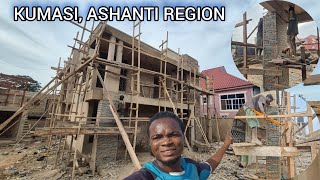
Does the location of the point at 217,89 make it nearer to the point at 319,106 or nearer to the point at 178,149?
the point at 319,106

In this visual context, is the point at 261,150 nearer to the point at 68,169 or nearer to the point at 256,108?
the point at 256,108

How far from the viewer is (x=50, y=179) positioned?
569 centimetres

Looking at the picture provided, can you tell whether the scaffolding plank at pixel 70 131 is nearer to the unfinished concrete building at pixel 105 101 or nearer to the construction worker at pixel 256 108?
the unfinished concrete building at pixel 105 101

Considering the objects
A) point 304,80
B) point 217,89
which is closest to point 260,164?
point 304,80

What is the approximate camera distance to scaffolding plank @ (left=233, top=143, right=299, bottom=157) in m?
2.37

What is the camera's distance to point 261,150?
8.11 feet

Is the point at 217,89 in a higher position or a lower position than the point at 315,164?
higher

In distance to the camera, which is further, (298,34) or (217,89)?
(217,89)

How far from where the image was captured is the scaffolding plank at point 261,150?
7.76ft

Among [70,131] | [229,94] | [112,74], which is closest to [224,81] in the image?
[229,94]

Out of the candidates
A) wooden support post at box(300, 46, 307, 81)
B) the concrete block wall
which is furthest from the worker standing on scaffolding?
the concrete block wall

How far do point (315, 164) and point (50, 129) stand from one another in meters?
6.17

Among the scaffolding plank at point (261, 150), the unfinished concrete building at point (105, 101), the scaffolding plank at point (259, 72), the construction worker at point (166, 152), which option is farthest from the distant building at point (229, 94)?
the construction worker at point (166, 152)

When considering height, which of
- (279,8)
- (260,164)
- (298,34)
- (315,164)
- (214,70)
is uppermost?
(214,70)
